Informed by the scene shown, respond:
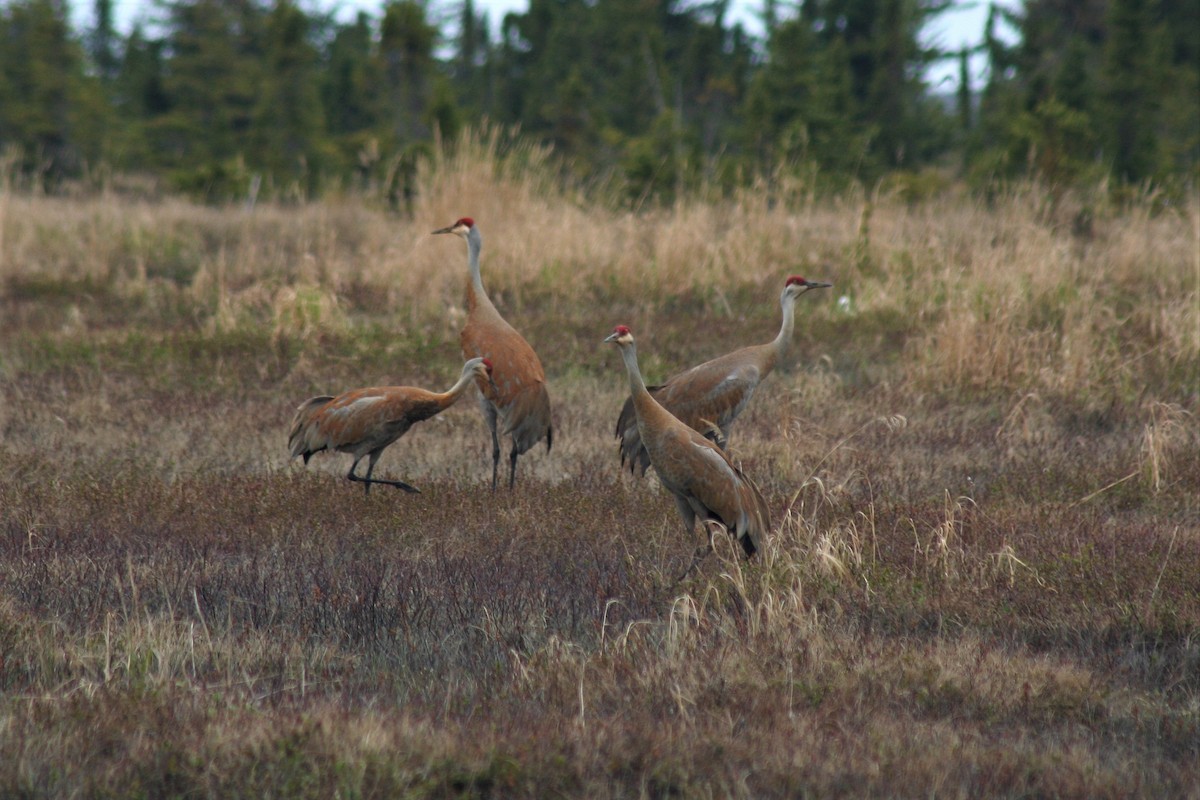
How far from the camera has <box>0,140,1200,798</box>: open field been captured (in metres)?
3.47

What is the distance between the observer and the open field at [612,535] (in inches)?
137

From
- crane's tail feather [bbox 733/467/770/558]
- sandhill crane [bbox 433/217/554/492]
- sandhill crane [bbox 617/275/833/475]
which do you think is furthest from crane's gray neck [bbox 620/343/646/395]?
sandhill crane [bbox 433/217/554/492]

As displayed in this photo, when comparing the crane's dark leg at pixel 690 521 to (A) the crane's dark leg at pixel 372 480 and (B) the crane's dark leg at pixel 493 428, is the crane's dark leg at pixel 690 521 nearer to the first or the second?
(A) the crane's dark leg at pixel 372 480

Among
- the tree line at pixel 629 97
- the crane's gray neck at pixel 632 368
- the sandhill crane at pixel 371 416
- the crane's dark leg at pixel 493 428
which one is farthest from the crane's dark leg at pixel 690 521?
the tree line at pixel 629 97

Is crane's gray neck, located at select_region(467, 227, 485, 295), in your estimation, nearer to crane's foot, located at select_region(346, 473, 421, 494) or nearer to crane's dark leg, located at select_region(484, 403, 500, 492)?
crane's dark leg, located at select_region(484, 403, 500, 492)

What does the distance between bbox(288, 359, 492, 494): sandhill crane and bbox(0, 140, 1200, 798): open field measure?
0.29m

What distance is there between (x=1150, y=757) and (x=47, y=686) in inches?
129

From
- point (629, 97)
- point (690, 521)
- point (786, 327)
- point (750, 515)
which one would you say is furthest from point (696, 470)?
point (629, 97)

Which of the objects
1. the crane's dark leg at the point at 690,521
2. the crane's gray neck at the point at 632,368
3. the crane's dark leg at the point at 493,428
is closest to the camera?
the crane's gray neck at the point at 632,368

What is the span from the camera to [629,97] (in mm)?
30000

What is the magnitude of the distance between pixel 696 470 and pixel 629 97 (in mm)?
25991

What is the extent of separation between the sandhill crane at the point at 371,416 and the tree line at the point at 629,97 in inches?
294

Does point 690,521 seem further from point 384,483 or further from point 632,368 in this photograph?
point 384,483

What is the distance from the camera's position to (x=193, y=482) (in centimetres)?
657
